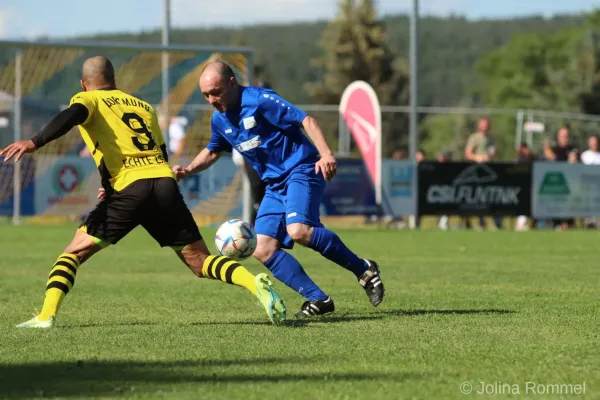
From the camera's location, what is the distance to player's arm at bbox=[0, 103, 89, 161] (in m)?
7.28

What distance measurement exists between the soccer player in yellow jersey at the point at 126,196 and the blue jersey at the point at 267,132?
67cm

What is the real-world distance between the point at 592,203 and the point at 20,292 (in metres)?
17.5

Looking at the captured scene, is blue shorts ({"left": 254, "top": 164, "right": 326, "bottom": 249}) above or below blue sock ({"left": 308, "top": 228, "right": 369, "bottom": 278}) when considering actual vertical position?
above

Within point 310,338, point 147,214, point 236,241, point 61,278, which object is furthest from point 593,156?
point 310,338

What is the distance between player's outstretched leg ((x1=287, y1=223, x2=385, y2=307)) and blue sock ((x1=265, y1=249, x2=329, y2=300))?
224 millimetres

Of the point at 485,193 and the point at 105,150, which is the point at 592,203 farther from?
the point at 105,150

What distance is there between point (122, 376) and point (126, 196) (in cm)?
227

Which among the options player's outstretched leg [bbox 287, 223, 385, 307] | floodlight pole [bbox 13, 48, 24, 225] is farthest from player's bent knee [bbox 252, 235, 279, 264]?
floodlight pole [bbox 13, 48, 24, 225]

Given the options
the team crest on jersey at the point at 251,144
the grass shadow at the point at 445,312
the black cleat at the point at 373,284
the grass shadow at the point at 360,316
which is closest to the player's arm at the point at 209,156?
the team crest on jersey at the point at 251,144

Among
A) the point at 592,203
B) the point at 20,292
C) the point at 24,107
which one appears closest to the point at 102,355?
the point at 20,292

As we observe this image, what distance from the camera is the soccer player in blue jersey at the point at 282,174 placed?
830 cm

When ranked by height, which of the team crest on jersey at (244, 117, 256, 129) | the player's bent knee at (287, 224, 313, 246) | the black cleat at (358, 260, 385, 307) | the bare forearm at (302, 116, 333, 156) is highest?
the team crest on jersey at (244, 117, 256, 129)

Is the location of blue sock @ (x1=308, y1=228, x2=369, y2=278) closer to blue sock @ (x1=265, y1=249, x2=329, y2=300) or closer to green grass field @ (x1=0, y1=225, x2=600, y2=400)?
blue sock @ (x1=265, y1=249, x2=329, y2=300)

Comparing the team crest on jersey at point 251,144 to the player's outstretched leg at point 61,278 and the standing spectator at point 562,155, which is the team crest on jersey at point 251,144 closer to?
the player's outstretched leg at point 61,278
